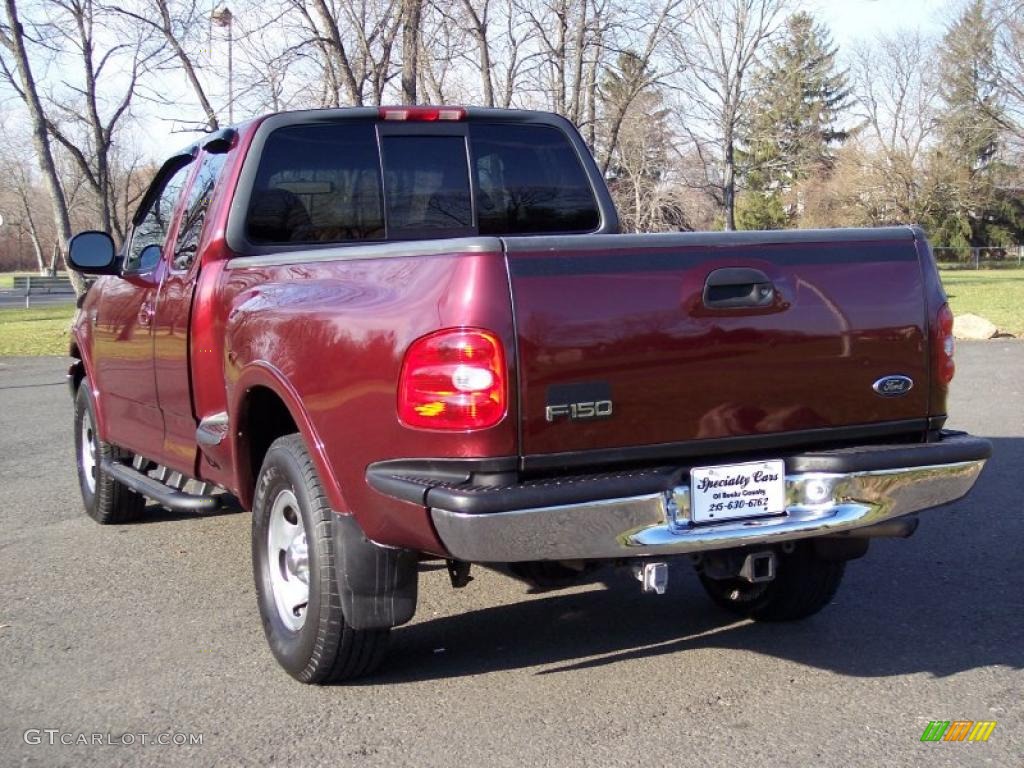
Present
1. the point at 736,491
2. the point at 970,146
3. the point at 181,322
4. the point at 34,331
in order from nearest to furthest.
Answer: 1. the point at 736,491
2. the point at 181,322
3. the point at 34,331
4. the point at 970,146

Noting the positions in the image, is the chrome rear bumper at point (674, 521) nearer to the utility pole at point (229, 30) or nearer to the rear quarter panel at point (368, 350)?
the rear quarter panel at point (368, 350)

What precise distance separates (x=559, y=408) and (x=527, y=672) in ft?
4.35

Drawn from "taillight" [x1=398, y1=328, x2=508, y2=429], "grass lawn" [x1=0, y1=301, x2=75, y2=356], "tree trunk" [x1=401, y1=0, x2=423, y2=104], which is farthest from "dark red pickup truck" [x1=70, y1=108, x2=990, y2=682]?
"grass lawn" [x1=0, y1=301, x2=75, y2=356]

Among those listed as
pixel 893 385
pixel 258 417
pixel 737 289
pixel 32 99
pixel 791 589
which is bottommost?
pixel 791 589

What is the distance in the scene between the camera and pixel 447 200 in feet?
17.0

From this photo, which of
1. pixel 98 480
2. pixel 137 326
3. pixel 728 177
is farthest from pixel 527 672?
pixel 728 177

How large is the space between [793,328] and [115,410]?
395cm

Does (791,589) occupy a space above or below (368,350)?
below

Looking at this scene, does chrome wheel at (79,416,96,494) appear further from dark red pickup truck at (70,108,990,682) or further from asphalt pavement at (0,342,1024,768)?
dark red pickup truck at (70,108,990,682)

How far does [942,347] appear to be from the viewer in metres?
3.85

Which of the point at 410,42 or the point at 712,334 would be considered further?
the point at 410,42

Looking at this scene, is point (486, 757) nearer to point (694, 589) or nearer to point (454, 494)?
point (454, 494)

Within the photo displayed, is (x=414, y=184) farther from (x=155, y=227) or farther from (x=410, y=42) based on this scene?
(x=410, y=42)

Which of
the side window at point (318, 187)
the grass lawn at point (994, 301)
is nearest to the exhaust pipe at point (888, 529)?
the side window at point (318, 187)
